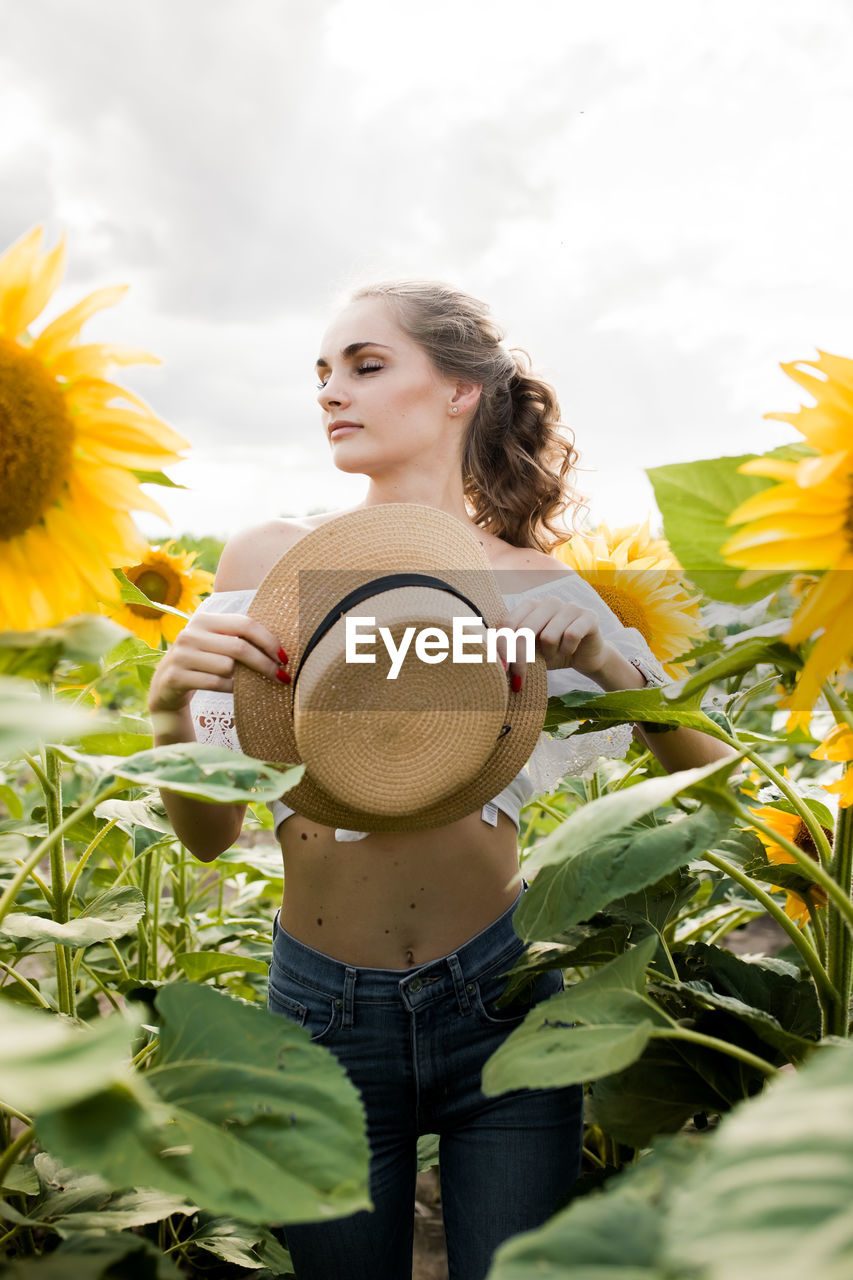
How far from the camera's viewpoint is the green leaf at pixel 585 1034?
2.08 feet

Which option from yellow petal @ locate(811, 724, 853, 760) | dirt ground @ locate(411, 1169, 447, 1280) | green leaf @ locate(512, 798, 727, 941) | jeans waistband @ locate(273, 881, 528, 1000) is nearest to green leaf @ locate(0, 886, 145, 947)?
jeans waistband @ locate(273, 881, 528, 1000)

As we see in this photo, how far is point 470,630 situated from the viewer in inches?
40.1

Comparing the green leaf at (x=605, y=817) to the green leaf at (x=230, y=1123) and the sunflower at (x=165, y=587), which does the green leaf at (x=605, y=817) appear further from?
the sunflower at (x=165, y=587)

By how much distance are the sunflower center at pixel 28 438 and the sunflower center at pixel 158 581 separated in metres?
1.53

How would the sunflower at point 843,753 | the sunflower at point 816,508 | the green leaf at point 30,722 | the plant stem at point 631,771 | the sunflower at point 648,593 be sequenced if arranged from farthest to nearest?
the plant stem at point 631,771 < the sunflower at point 648,593 < the sunflower at point 843,753 < the sunflower at point 816,508 < the green leaf at point 30,722

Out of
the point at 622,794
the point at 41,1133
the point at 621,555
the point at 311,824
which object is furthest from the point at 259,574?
the point at 41,1133

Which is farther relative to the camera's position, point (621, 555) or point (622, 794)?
point (621, 555)

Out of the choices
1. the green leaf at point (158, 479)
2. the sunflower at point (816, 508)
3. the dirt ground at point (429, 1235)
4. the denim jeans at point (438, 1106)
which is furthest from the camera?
the dirt ground at point (429, 1235)

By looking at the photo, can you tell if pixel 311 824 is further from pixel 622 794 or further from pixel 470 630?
pixel 622 794

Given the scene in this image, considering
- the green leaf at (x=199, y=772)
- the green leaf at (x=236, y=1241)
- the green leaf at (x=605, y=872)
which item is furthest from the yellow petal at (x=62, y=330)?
the green leaf at (x=236, y=1241)

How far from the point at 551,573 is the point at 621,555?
0.65 ft

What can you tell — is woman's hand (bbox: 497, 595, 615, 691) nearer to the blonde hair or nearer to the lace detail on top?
the lace detail on top

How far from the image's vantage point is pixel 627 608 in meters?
1.47

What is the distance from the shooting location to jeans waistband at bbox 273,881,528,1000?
1.29 meters
